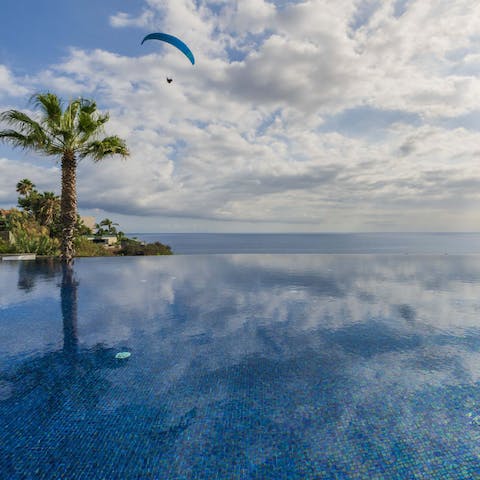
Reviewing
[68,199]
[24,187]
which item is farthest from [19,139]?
[24,187]

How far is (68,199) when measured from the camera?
16.1 m

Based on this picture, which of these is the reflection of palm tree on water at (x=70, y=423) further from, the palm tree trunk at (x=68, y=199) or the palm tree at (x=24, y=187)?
the palm tree at (x=24, y=187)

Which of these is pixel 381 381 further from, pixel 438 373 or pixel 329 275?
pixel 329 275

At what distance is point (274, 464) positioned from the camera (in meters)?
3.04

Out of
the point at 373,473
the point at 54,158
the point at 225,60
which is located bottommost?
the point at 373,473

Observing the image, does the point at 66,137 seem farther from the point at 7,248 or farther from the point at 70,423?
the point at 70,423

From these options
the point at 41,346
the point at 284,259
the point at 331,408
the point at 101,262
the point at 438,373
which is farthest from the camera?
the point at 284,259

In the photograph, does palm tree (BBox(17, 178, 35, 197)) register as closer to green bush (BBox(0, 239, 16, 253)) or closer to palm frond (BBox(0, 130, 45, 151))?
green bush (BBox(0, 239, 16, 253))

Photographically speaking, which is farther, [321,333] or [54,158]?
[54,158]

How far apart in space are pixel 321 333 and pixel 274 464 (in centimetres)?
428

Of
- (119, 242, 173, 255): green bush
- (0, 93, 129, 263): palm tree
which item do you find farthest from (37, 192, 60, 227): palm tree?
(0, 93, 129, 263): palm tree

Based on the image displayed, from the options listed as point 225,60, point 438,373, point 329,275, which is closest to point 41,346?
point 438,373

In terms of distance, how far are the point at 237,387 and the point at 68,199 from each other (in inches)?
610

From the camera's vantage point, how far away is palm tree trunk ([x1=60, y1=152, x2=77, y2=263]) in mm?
15820
